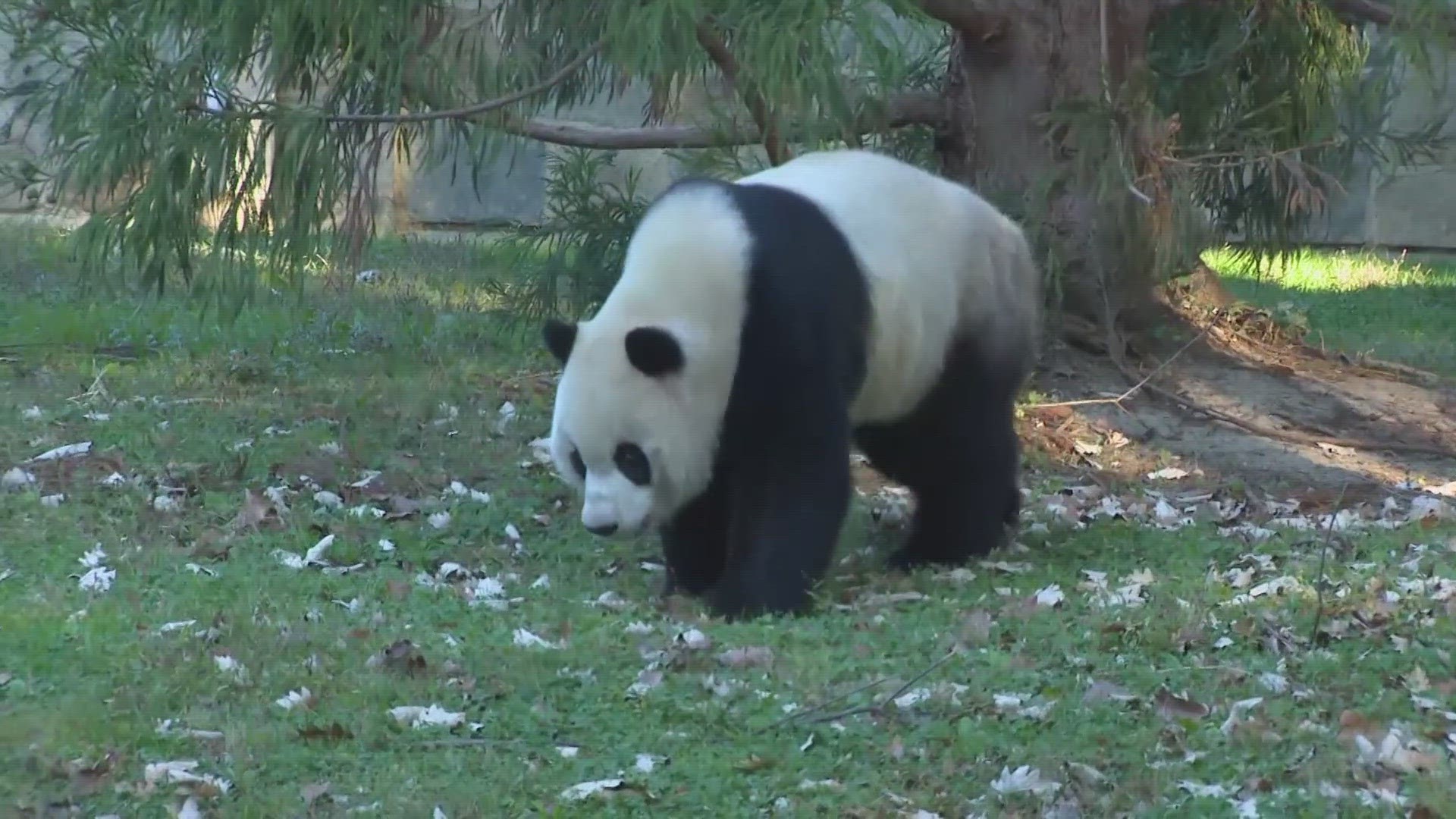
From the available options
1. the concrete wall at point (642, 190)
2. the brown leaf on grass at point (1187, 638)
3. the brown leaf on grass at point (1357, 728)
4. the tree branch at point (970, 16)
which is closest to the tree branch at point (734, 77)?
the tree branch at point (970, 16)

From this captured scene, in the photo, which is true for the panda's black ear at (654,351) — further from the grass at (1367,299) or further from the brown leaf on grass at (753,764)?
the grass at (1367,299)

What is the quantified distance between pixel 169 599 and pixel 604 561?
1.72 meters

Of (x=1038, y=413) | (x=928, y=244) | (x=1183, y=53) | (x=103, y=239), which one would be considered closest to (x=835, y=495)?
(x=928, y=244)

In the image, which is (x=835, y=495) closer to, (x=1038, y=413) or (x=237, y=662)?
(x=237, y=662)

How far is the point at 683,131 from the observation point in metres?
9.02

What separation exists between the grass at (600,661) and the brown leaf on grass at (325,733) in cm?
1

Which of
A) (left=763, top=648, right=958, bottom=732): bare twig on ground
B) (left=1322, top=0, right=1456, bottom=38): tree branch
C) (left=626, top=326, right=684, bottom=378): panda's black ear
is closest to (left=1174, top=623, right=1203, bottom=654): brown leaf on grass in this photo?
(left=763, top=648, right=958, bottom=732): bare twig on ground

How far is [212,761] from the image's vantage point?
4.48m

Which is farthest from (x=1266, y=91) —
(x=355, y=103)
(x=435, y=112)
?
(x=355, y=103)

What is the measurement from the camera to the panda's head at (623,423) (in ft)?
19.3

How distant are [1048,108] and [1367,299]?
5.74 m

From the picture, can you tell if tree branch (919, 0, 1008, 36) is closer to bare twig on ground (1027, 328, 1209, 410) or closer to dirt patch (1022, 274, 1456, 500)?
dirt patch (1022, 274, 1456, 500)

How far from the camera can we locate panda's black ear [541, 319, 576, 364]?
6.02 metres

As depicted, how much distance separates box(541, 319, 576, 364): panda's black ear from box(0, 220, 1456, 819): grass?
0.86 m
